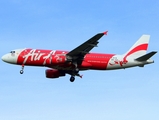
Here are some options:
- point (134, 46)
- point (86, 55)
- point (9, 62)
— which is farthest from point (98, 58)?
point (9, 62)

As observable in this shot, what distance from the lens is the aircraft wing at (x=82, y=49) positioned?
6356 centimetres

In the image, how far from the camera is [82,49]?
66.1m

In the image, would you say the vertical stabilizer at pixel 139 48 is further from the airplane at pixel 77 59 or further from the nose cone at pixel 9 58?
the nose cone at pixel 9 58

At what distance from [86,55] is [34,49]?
7.43 metres

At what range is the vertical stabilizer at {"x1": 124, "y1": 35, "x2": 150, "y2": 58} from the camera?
233 feet

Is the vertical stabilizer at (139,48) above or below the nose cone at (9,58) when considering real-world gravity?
above

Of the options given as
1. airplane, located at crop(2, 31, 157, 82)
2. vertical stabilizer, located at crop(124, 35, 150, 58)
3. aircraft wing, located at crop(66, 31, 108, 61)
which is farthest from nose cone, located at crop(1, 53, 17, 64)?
vertical stabilizer, located at crop(124, 35, 150, 58)

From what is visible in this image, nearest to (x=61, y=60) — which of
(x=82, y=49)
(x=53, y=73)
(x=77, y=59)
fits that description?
(x=77, y=59)

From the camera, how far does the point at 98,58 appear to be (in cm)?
6844

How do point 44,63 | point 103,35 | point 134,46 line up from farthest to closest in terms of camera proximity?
point 134,46
point 44,63
point 103,35

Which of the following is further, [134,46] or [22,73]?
[134,46]

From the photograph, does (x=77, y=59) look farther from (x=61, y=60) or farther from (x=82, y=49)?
(x=61, y=60)

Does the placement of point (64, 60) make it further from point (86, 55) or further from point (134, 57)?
point (134, 57)

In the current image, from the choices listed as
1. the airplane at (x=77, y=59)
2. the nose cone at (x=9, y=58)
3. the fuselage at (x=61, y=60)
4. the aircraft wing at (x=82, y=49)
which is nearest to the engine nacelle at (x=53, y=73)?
the airplane at (x=77, y=59)
